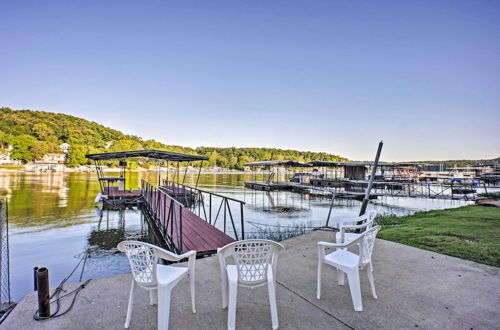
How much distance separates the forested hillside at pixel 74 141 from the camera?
63625 millimetres

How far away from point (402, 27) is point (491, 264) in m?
14.1

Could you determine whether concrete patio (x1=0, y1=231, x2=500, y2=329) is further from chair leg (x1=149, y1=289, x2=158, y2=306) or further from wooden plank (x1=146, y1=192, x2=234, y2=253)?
wooden plank (x1=146, y1=192, x2=234, y2=253)

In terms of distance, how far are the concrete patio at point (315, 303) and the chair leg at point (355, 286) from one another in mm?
66

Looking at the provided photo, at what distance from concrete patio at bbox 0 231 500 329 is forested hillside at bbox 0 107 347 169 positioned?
55.5 meters

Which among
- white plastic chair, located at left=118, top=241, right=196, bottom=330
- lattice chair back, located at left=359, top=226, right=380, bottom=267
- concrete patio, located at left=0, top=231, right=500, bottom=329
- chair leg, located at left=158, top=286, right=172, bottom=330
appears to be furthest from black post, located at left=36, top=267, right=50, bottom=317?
lattice chair back, located at left=359, top=226, right=380, bottom=267

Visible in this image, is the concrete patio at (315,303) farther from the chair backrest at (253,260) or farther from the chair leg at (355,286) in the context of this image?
the chair backrest at (253,260)

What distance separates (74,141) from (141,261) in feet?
295

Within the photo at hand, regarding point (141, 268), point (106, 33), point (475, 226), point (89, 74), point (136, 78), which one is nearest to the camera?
point (141, 268)

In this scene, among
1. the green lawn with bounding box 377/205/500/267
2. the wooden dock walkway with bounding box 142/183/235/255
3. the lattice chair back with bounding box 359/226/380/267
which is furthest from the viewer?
the wooden dock walkway with bounding box 142/183/235/255

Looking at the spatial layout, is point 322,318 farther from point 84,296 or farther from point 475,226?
point 475,226

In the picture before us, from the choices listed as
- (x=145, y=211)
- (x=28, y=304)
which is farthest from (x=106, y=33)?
(x=28, y=304)

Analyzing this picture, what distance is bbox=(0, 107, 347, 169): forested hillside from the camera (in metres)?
63.6

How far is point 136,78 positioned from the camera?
96.3 ft

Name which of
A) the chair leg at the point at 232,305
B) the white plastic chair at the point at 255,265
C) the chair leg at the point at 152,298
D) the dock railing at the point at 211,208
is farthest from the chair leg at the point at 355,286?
the dock railing at the point at 211,208
